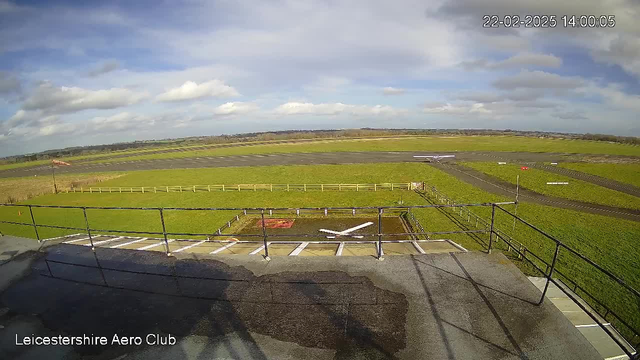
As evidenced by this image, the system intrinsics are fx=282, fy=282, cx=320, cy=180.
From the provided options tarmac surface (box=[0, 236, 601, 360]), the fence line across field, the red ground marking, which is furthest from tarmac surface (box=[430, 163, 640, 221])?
tarmac surface (box=[0, 236, 601, 360])

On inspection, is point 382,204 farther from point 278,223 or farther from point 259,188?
point 259,188

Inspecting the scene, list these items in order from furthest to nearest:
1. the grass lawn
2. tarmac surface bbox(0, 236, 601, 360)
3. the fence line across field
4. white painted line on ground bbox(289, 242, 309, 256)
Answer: the fence line across field
the grass lawn
white painted line on ground bbox(289, 242, 309, 256)
tarmac surface bbox(0, 236, 601, 360)

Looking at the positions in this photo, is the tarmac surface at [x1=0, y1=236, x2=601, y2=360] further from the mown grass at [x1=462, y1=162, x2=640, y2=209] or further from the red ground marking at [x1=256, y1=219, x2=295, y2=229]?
the mown grass at [x1=462, y1=162, x2=640, y2=209]

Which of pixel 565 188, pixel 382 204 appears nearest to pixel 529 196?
pixel 565 188

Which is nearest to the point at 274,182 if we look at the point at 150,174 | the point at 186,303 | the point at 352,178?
the point at 352,178

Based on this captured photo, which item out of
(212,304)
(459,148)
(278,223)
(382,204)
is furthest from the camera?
(459,148)
